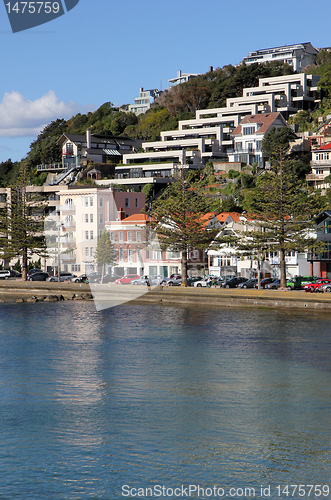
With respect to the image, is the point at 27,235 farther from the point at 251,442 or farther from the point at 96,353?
the point at 251,442

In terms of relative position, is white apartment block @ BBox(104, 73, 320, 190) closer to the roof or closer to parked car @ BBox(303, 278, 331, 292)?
the roof

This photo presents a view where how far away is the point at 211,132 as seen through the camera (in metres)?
113

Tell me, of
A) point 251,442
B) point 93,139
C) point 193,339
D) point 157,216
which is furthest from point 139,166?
point 251,442

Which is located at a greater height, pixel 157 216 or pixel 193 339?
pixel 157 216

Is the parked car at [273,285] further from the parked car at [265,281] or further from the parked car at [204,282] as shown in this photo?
the parked car at [204,282]

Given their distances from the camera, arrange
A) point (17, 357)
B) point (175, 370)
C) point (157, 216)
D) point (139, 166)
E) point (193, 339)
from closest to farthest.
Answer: point (175, 370), point (17, 357), point (193, 339), point (157, 216), point (139, 166)

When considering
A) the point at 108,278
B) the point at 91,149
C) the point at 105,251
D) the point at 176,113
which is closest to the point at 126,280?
the point at 108,278

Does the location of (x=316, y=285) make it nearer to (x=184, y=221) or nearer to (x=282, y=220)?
(x=282, y=220)

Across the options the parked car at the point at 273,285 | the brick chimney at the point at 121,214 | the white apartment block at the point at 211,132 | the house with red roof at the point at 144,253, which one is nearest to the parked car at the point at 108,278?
the house with red roof at the point at 144,253

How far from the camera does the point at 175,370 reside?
35938 mm

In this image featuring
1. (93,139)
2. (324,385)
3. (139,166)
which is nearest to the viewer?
(324,385)

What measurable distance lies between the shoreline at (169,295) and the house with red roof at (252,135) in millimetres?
34993

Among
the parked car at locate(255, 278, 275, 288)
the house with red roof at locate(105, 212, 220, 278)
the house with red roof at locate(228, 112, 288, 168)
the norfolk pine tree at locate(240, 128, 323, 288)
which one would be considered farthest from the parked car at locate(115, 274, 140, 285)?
the house with red roof at locate(228, 112, 288, 168)

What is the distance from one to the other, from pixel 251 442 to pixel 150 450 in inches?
148
